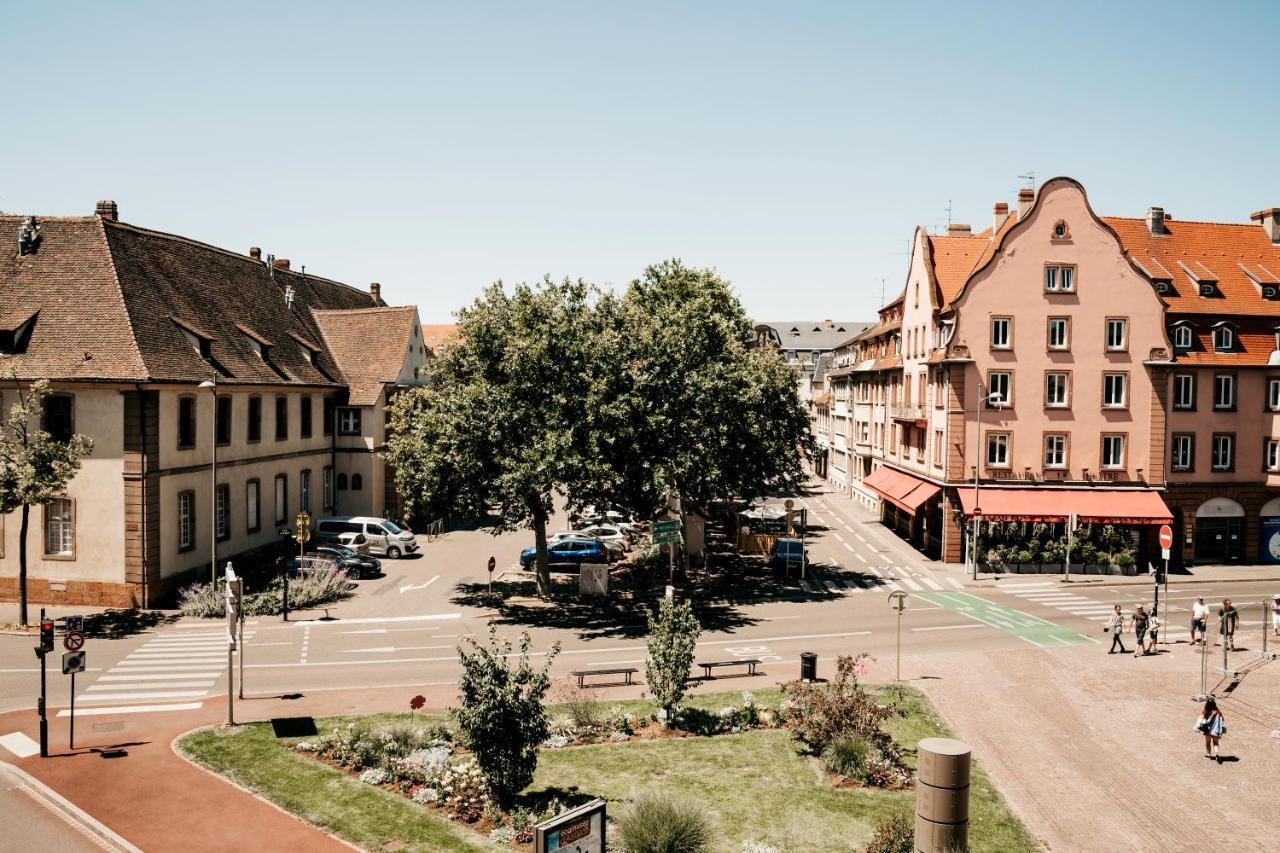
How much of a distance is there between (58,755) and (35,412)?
15624 mm

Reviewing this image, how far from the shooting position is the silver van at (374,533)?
4759 cm

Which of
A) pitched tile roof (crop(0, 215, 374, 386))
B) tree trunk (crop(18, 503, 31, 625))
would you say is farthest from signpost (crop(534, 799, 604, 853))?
pitched tile roof (crop(0, 215, 374, 386))

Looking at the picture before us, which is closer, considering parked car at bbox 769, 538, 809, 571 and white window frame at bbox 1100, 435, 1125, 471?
parked car at bbox 769, 538, 809, 571

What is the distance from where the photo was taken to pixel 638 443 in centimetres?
Answer: 3628

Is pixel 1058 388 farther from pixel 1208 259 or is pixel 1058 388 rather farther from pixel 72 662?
pixel 72 662

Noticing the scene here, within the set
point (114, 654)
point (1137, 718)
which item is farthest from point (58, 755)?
point (1137, 718)

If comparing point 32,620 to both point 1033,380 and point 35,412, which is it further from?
point 1033,380

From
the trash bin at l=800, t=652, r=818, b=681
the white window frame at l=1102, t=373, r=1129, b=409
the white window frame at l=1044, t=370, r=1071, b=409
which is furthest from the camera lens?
the white window frame at l=1102, t=373, r=1129, b=409

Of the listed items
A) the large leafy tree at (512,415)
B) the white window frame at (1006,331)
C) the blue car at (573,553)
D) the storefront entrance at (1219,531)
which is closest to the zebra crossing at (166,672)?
the large leafy tree at (512,415)

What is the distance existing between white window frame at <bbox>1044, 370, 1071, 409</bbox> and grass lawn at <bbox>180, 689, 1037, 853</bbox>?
94.2 feet

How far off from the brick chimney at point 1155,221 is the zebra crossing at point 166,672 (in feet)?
169

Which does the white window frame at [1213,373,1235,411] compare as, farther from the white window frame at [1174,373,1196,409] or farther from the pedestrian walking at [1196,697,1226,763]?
the pedestrian walking at [1196,697,1226,763]

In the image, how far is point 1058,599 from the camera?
40.1 m

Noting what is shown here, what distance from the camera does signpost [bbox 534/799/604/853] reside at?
43.9ft
